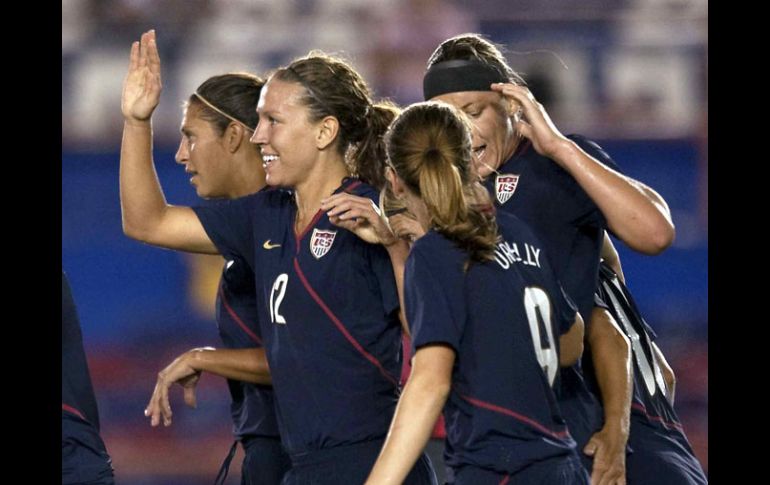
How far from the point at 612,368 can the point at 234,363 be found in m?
1.12

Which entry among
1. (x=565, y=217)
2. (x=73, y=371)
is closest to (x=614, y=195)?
(x=565, y=217)

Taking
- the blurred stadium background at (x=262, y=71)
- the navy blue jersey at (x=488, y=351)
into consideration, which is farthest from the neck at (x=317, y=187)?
the blurred stadium background at (x=262, y=71)

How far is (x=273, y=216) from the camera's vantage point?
3.57 metres

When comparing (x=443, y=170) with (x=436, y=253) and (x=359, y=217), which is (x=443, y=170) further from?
(x=359, y=217)

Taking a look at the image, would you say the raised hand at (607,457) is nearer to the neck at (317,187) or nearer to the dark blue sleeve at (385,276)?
the dark blue sleeve at (385,276)

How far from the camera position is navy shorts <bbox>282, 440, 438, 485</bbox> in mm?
3285

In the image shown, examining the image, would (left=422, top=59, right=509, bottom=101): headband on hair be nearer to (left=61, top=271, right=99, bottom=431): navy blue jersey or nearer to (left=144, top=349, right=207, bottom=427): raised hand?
(left=144, top=349, right=207, bottom=427): raised hand

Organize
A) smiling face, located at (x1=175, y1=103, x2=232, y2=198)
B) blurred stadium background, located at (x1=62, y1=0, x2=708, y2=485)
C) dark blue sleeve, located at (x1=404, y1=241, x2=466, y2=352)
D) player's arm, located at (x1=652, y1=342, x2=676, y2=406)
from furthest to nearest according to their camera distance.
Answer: blurred stadium background, located at (x1=62, y1=0, x2=708, y2=485)
smiling face, located at (x1=175, y1=103, x2=232, y2=198)
player's arm, located at (x1=652, y1=342, x2=676, y2=406)
dark blue sleeve, located at (x1=404, y1=241, x2=466, y2=352)

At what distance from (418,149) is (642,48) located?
546 cm

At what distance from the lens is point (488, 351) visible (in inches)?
108

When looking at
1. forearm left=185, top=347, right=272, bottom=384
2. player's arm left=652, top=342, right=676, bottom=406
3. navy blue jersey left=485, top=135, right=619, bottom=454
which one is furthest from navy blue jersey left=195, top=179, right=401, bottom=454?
player's arm left=652, top=342, right=676, bottom=406

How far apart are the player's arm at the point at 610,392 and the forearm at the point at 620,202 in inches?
13.4

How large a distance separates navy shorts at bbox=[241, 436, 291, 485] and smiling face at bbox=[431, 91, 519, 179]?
3.63ft
